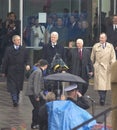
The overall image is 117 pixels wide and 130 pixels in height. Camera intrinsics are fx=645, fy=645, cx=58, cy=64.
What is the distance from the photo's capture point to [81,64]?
15188 millimetres

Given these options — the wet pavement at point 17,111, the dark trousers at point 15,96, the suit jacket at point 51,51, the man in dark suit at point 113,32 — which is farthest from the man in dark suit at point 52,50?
the man in dark suit at point 113,32

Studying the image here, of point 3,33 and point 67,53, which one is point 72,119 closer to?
point 67,53

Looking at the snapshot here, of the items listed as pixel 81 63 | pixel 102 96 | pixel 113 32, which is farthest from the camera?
pixel 113 32

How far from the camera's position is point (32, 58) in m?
20.6

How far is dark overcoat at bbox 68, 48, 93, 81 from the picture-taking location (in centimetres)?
1514

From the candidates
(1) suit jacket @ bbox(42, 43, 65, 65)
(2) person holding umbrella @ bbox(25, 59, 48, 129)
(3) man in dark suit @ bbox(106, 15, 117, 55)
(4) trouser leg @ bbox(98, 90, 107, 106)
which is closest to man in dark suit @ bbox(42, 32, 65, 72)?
(1) suit jacket @ bbox(42, 43, 65, 65)

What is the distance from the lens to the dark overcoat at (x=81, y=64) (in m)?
15.1

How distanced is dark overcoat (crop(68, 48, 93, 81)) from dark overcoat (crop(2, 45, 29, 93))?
1.16 meters

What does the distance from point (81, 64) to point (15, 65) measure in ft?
5.25

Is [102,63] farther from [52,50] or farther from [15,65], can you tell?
[15,65]

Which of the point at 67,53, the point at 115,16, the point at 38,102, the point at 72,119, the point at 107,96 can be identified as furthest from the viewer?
the point at 115,16

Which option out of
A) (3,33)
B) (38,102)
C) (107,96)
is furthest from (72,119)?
(3,33)

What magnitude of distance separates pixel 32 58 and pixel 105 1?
315 cm

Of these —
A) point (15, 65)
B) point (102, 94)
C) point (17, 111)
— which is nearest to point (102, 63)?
point (102, 94)
